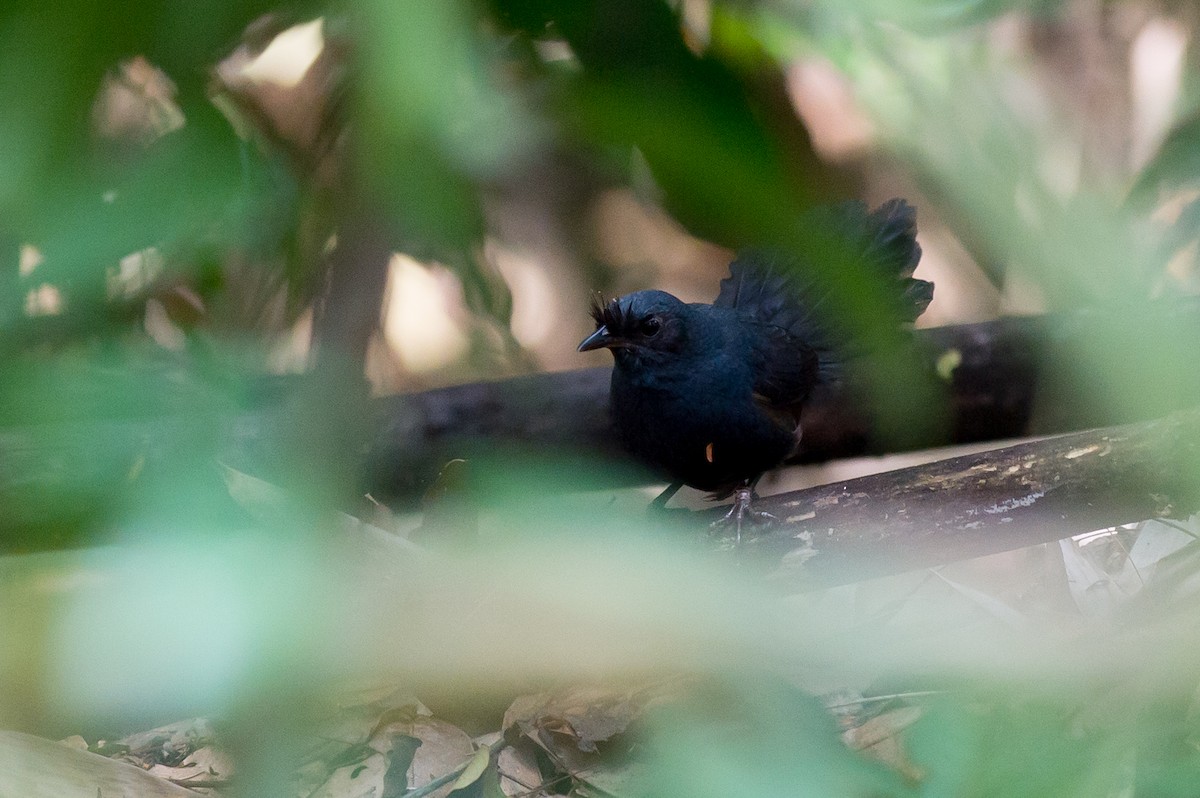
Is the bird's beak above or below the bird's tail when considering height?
below

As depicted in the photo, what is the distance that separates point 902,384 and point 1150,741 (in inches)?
6.7

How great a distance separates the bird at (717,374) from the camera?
7.60ft

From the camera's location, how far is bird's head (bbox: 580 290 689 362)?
229 centimetres

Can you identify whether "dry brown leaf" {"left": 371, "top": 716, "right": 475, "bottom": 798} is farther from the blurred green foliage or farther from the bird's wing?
the bird's wing

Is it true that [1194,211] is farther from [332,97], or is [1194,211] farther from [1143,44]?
[1143,44]

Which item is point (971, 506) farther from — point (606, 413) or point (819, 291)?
point (606, 413)

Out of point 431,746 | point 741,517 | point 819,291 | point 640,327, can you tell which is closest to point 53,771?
point 431,746

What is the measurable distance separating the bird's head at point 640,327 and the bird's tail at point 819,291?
20 cm

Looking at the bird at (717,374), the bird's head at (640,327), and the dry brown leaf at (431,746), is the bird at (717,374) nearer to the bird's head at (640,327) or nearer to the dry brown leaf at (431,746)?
the bird's head at (640,327)

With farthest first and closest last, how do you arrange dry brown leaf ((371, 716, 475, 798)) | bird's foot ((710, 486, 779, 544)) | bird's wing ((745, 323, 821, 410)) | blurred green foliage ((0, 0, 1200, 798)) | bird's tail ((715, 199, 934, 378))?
bird's wing ((745, 323, 821, 410))
bird's tail ((715, 199, 934, 378))
bird's foot ((710, 486, 779, 544))
dry brown leaf ((371, 716, 475, 798))
blurred green foliage ((0, 0, 1200, 798))

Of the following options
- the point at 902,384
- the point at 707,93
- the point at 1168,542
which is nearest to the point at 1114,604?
the point at 1168,542

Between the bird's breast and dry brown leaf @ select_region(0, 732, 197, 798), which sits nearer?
dry brown leaf @ select_region(0, 732, 197, 798)

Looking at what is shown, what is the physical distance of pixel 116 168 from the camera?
0.45 m

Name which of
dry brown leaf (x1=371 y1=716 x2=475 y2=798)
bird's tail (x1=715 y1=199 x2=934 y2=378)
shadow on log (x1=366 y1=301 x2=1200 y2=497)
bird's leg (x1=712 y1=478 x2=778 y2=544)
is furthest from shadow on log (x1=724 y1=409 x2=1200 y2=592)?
bird's tail (x1=715 y1=199 x2=934 y2=378)
